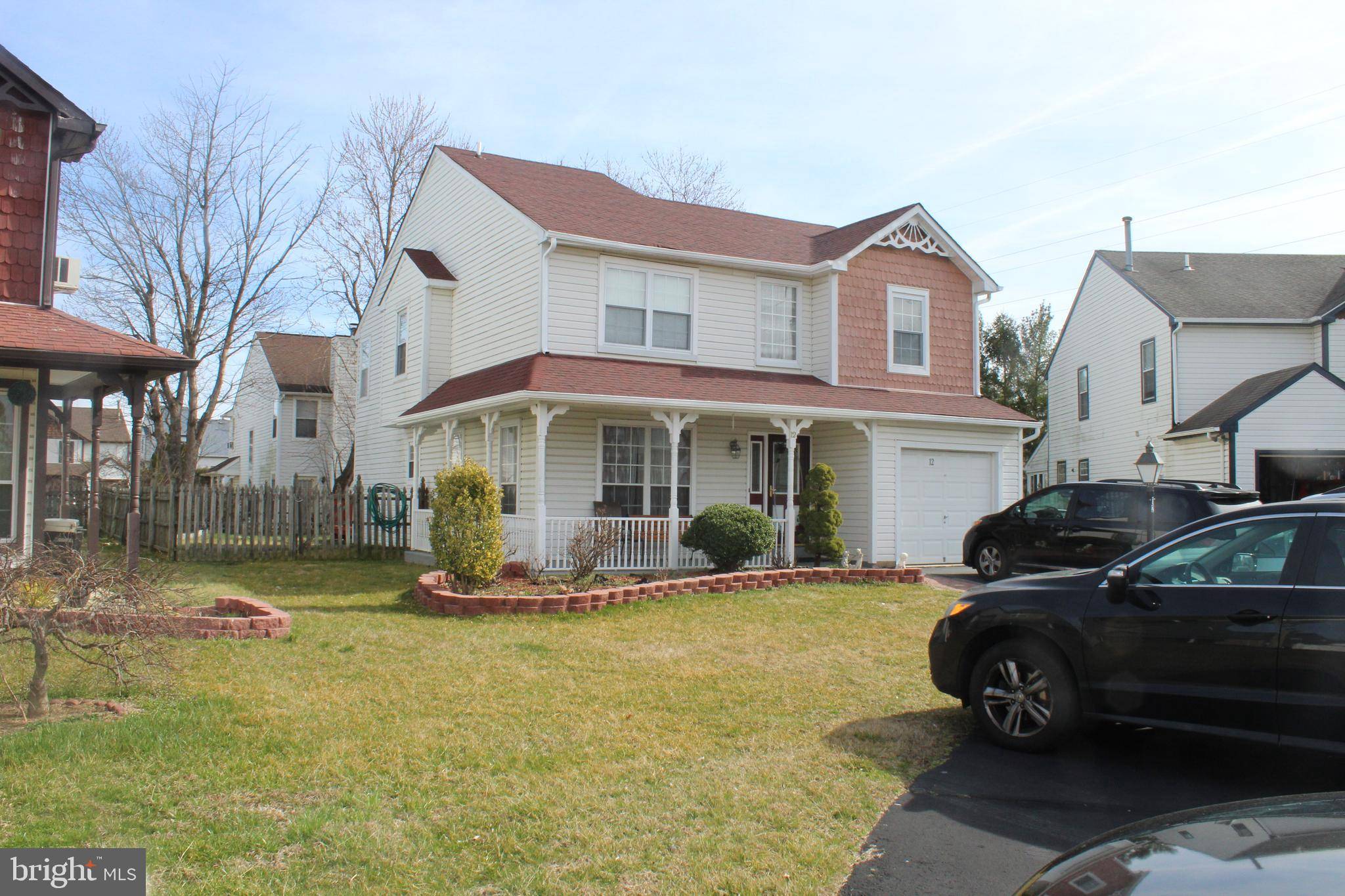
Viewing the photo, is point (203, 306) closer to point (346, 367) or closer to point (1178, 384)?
point (346, 367)

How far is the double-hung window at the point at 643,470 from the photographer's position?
1669cm

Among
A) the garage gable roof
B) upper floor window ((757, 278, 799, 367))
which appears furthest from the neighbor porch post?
the garage gable roof

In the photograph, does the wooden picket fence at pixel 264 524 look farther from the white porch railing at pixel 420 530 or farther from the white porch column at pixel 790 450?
the white porch column at pixel 790 450

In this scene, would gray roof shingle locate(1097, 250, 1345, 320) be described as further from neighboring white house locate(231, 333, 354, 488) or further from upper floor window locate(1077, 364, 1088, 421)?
neighboring white house locate(231, 333, 354, 488)

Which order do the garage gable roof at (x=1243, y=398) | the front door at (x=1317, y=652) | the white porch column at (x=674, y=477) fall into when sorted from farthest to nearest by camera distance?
the garage gable roof at (x=1243, y=398), the white porch column at (x=674, y=477), the front door at (x=1317, y=652)

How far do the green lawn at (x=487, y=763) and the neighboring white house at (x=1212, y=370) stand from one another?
16.1 meters

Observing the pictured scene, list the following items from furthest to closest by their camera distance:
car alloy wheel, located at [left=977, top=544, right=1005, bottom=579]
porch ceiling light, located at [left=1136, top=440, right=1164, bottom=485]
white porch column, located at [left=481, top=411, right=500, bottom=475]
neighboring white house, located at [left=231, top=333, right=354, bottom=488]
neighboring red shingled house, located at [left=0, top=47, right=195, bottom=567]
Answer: neighboring white house, located at [left=231, top=333, right=354, bottom=488], white porch column, located at [left=481, top=411, right=500, bottom=475], car alloy wheel, located at [left=977, top=544, right=1005, bottom=579], porch ceiling light, located at [left=1136, top=440, right=1164, bottom=485], neighboring red shingled house, located at [left=0, top=47, right=195, bottom=567]

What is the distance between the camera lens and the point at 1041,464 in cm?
3275

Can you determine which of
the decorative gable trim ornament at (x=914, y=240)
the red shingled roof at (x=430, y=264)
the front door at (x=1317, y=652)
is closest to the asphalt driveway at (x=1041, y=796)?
the front door at (x=1317, y=652)

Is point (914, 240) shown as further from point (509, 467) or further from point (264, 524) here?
point (264, 524)

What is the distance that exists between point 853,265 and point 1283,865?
55.1 ft

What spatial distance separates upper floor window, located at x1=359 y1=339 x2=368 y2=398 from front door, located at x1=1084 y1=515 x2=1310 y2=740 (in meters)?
20.9

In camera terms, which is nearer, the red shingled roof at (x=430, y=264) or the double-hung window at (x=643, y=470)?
the double-hung window at (x=643, y=470)

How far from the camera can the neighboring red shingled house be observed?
1157 centimetres
